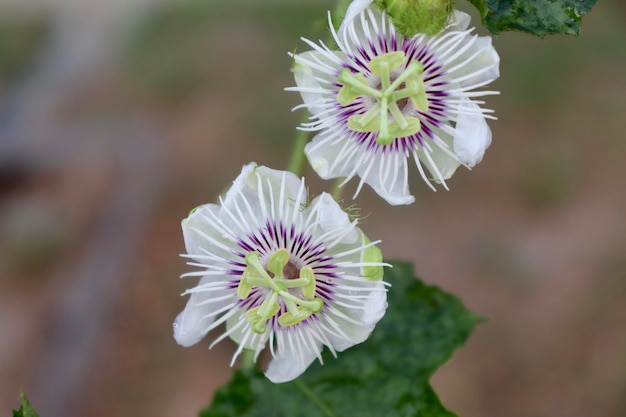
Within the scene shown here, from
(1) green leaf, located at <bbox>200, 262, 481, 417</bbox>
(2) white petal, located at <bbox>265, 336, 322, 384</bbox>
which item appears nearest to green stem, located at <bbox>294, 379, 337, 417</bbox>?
(1) green leaf, located at <bbox>200, 262, 481, 417</bbox>

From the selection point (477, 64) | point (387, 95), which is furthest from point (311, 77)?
point (477, 64)

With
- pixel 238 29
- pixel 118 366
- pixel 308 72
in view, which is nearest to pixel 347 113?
pixel 308 72

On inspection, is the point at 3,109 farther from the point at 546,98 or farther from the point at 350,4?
the point at 350,4

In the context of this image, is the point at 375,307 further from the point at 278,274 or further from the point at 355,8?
Result: the point at 355,8

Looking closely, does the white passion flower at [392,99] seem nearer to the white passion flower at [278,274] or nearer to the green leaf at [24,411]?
the white passion flower at [278,274]

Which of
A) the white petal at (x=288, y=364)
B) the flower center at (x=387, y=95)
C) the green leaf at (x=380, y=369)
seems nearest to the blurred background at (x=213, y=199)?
the green leaf at (x=380, y=369)

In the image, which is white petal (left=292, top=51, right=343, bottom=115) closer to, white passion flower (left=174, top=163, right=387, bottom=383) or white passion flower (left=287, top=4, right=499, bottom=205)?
white passion flower (left=287, top=4, right=499, bottom=205)
